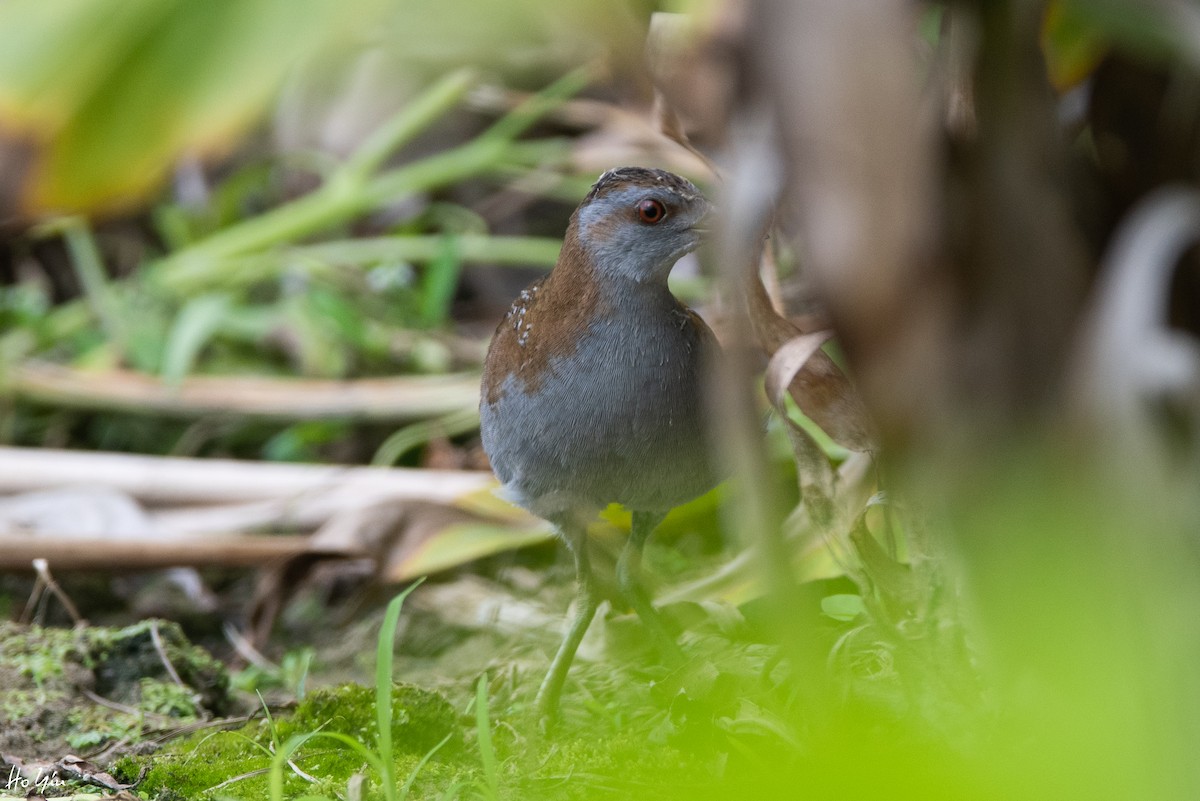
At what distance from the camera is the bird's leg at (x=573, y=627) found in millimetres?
2125

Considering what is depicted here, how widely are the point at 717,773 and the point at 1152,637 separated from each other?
791 mm

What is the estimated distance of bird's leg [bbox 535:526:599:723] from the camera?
83.7 inches

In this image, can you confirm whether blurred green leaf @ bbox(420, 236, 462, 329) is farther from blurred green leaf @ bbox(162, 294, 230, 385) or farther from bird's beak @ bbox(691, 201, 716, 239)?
bird's beak @ bbox(691, 201, 716, 239)

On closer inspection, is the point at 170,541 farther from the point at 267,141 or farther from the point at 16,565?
the point at 267,141

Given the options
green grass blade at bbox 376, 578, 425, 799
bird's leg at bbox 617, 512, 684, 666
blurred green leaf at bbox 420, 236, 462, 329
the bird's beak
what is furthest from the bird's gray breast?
blurred green leaf at bbox 420, 236, 462, 329

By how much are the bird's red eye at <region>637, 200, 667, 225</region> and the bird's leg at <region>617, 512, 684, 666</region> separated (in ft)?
1.75

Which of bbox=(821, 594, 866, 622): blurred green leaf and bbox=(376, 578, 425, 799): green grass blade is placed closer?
bbox=(376, 578, 425, 799): green grass blade

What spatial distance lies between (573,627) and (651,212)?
2.47 ft

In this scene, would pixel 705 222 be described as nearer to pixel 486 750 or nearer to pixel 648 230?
pixel 648 230

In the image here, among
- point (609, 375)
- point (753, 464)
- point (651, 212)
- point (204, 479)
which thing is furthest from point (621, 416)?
point (204, 479)

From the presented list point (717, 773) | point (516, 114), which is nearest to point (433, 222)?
point (516, 114)

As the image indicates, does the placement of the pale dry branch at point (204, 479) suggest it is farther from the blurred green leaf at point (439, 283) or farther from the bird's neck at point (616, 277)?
the bird's neck at point (616, 277)

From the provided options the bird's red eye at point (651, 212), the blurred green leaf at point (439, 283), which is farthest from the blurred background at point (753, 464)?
the blurred green leaf at point (439, 283)

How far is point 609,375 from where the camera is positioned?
1950 millimetres
